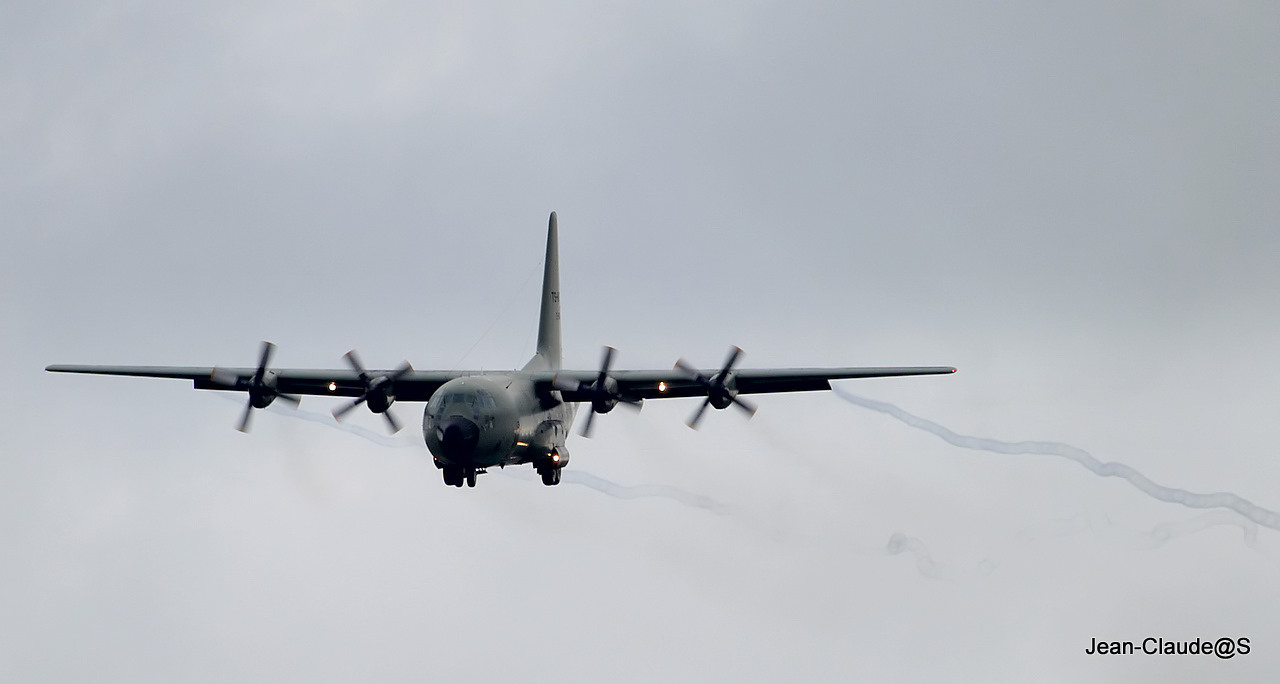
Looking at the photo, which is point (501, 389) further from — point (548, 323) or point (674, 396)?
point (548, 323)

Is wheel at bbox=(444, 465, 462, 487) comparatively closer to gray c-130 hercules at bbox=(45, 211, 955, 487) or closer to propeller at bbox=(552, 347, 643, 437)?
gray c-130 hercules at bbox=(45, 211, 955, 487)

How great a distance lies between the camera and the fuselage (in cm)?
4969

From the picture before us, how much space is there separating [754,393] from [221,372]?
18.9 m

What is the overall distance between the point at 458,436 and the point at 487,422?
1.18 m

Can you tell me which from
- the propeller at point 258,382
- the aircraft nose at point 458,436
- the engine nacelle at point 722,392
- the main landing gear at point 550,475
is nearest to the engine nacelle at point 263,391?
the propeller at point 258,382

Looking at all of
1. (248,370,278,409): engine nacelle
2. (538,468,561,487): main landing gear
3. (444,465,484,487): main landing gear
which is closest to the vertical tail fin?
(538,468,561,487): main landing gear

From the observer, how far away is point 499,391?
51250 mm

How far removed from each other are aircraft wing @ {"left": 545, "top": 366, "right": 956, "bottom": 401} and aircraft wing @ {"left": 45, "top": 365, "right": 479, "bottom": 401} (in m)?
4.99

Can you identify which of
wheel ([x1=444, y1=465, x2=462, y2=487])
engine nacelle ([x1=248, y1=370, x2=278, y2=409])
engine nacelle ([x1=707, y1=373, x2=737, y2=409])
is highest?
engine nacelle ([x1=707, y1=373, x2=737, y2=409])

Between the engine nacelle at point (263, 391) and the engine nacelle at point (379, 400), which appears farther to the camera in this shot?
the engine nacelle at point (379, 400)

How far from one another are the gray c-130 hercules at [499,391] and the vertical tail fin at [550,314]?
10.5 feet

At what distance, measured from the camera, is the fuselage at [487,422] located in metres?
49.7

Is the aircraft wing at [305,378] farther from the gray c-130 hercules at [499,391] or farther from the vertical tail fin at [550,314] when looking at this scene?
the vertical tail fin at [550,314]

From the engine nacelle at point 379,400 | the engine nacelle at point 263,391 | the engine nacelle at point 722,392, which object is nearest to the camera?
the engine nacelle at point 722,392
